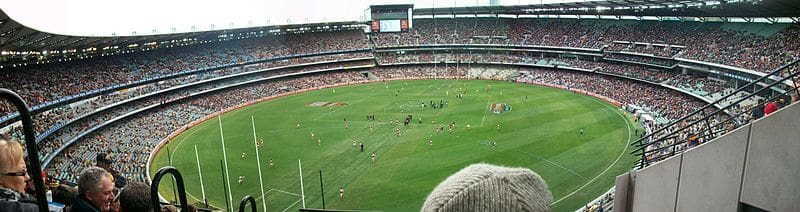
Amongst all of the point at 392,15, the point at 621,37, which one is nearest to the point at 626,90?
the point at 621,37

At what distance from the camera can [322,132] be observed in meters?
40.8

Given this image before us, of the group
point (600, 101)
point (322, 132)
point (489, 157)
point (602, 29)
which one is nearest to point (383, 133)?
point (322, 132)

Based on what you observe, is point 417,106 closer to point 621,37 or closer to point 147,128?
point 147,128

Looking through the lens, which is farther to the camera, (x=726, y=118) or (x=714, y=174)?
(x=726, y=118)

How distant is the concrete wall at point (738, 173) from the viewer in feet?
11.9

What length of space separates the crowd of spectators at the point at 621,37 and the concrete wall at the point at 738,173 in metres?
41.0

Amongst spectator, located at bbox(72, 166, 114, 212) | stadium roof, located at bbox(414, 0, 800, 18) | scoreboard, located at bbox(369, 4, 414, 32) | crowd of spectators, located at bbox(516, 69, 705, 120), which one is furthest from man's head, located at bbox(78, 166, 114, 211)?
scoreboard, located at bbox(369, 4, 414, 32)

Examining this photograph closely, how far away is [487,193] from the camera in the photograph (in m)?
2.01

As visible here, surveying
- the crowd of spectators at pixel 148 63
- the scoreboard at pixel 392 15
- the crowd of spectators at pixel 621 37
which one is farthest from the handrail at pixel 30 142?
the scoreboard at pixel 392 15

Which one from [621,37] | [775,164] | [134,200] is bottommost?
[621,37]

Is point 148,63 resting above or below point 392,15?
below

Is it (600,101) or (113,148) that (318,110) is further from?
(600,101)

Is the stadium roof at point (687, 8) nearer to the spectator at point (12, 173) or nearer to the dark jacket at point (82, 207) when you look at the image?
the dark jacket at point (82, 207)

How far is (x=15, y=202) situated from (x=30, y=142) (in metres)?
0.45
